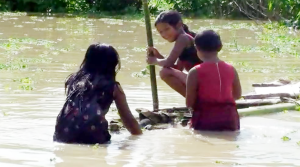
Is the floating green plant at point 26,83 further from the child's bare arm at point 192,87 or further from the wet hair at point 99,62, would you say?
the wet hair at point 99,62

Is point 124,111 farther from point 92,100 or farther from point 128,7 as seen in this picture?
point 128,7

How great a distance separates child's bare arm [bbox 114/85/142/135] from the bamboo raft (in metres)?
0.70

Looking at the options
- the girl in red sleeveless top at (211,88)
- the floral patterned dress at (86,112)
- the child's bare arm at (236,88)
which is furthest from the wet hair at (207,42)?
the floral patterned dress at (86,112)

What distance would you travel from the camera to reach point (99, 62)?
593cm

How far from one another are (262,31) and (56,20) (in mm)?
8302

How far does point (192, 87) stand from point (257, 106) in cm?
145

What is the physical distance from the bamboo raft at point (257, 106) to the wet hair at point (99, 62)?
1100 millimetres

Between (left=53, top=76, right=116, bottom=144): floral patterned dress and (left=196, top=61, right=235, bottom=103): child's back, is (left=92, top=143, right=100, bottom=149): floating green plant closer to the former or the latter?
(left=53, top=76, right=116, bottom=144): floral patterned dress

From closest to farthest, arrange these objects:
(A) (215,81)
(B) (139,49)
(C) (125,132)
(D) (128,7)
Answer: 1. (A) (215,81)
2. (C) (125,132)
3. (B) (139,49)
4. (D) (128,7)

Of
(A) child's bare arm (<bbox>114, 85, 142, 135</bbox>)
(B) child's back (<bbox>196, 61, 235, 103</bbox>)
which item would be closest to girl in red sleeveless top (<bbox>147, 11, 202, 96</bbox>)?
(B) child's back (<bbox>196, 61, 235, 103</bbox>)

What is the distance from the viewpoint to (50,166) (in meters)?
5.23

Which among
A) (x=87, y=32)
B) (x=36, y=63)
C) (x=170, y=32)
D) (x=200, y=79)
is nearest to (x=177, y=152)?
(x=200, y=79)

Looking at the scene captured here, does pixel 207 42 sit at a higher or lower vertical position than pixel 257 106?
higher

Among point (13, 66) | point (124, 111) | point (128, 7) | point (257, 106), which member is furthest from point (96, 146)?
point (128, 7)
